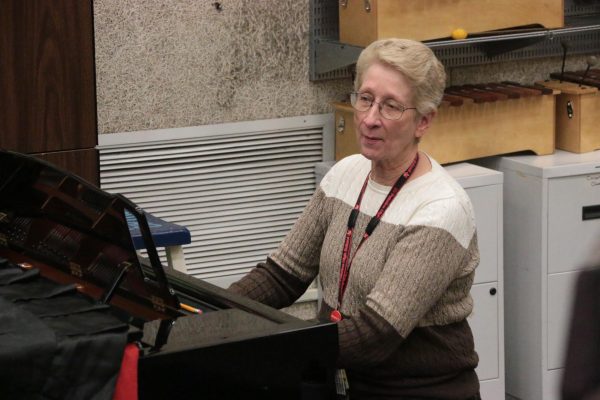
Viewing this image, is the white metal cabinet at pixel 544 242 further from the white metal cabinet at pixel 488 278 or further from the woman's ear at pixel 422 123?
the woman's ear at pixel 422 123

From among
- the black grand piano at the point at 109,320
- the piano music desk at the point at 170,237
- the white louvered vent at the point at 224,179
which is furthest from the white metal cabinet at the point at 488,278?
the black grand piano at the point at 109,320

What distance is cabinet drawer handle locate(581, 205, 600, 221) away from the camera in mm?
3875

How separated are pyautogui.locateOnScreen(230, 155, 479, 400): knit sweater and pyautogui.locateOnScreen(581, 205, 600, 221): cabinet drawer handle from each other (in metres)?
1.59

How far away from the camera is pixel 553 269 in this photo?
387cm

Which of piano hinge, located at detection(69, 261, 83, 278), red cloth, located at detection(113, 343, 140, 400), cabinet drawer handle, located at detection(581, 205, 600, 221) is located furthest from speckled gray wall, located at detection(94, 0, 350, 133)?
red cloth, located at detection(113, 343, 140, 400)

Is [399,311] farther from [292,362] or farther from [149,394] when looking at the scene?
[149,394]

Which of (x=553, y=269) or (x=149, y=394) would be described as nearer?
(x=149, y=394)

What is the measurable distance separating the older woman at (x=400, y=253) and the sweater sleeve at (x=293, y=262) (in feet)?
0.18

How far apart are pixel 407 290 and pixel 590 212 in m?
1.85

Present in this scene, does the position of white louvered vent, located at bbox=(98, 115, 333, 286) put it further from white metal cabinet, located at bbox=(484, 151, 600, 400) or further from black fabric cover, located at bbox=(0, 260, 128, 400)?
black fabric cover, located at bbox=(0, 260, 128, 400)

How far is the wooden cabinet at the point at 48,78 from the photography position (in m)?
2.95

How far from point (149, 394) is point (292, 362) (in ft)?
0.84

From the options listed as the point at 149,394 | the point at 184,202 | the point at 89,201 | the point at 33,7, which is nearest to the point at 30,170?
the point at 89,201

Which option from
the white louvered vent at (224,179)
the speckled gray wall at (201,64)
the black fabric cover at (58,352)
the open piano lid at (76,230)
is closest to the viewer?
the black fabric cover at (58,352)
